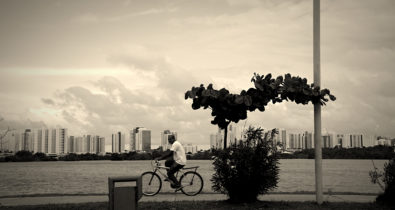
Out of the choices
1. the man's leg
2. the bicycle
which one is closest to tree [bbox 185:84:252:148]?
the man's leg

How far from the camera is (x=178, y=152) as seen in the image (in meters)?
12.9

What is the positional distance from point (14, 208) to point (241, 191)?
18.0ft

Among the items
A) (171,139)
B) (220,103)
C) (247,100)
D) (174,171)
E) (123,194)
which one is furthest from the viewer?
(174,171)

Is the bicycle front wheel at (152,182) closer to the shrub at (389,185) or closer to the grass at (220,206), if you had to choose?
the grass at (220,206)

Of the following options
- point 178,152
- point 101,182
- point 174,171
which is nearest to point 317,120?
point 178,152

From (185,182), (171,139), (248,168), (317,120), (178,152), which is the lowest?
(185,182)

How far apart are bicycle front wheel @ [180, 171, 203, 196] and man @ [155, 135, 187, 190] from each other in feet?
0.79

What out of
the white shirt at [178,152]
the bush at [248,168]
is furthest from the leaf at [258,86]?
the white shirt at [178,152]

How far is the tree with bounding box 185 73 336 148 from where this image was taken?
33.7 feet

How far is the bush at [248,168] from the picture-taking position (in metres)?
10.3

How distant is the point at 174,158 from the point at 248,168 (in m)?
Result: 3.36

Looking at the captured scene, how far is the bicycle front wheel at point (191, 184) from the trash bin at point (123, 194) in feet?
18.5

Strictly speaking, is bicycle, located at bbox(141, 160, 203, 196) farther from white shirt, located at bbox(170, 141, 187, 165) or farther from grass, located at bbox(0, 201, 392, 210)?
grass, located at bbox(0, 201, 392, 210)

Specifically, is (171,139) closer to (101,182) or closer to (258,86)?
(258,86)
